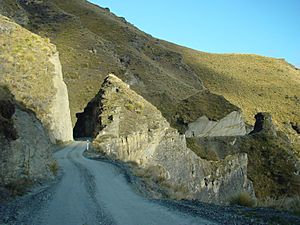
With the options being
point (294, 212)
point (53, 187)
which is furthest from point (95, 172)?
point (294, 212)

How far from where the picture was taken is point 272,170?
2148 inches

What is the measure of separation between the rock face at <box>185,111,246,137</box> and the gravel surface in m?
43.8

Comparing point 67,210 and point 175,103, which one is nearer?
point 67,210

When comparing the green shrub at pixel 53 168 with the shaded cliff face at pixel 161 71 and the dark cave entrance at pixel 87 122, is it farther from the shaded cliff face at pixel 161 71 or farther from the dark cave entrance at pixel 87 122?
the shaded cliff face at pixel 161 71

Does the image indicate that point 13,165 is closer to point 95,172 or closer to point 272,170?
point 95,172

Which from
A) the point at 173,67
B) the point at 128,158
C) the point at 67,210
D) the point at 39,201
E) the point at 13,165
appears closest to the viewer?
the point at 67,210

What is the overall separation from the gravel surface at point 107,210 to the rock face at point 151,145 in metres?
10.4

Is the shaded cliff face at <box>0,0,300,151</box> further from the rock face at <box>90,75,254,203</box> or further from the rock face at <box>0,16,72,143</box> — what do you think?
the rock face at <box>90,75,254,203</box>

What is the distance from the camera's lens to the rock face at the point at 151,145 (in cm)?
2962

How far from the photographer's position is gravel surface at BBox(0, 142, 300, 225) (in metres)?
10.5

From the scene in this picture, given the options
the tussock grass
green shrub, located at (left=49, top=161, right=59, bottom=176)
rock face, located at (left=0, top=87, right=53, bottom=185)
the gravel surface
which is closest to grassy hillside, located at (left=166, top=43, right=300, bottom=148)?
the tussock grass

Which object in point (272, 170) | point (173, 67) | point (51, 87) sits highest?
point (173, 67)

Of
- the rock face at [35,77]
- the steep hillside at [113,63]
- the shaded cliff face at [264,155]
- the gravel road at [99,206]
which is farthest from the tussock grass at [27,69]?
the steep hillside at [113,63]

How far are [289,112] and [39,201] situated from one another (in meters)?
83.2
